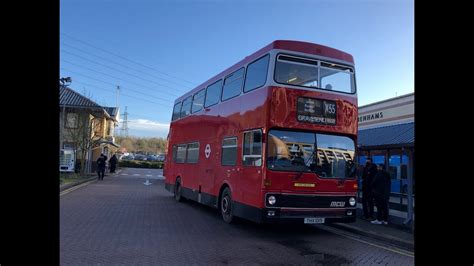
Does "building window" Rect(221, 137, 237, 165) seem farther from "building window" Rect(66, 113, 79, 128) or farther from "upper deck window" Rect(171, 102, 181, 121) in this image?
"building window" Rect(66, 113, 79, 128)

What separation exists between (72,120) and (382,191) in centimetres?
3010

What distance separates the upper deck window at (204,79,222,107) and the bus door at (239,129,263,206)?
2.86m

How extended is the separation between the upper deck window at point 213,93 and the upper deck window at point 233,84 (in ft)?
1.59

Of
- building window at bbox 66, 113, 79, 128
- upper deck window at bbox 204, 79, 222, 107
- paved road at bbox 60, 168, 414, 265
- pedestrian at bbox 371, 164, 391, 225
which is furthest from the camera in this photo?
building window at bbox 66, 113, 79, 128

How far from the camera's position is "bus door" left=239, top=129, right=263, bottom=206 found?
8.72 metres

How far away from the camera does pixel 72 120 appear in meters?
34.3

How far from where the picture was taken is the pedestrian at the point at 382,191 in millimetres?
10453

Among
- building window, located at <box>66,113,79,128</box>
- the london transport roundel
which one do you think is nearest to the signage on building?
the london transport roundel

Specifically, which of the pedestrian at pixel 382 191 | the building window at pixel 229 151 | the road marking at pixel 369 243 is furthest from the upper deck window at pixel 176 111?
the pedestrian at pixel 382 191

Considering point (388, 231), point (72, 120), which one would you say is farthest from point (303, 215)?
point (72, 120)
